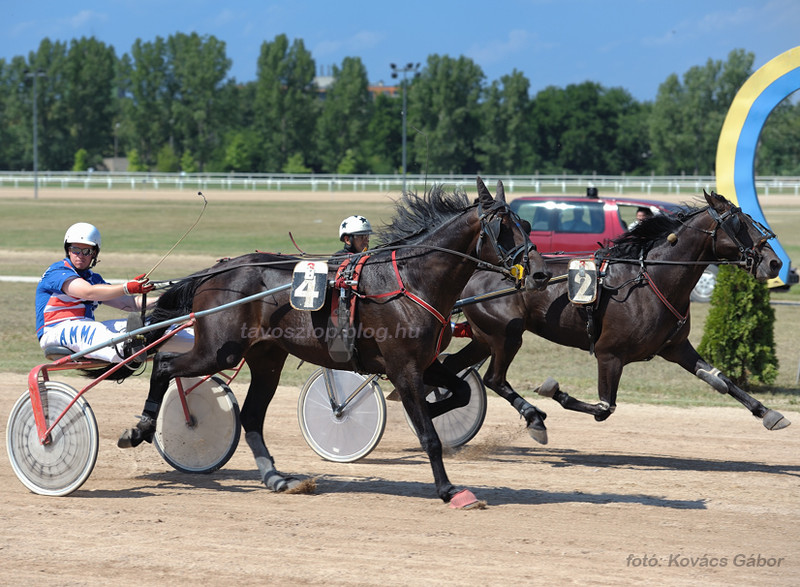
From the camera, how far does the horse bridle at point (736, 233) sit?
22.3ft

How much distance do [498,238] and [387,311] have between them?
806 mm

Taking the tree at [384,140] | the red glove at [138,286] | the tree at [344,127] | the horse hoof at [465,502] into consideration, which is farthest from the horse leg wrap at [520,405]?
the tree at [344,127]

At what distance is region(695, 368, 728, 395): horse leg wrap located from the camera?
23.1ft

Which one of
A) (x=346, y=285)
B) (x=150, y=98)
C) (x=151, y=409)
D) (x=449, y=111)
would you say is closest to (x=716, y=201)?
(x=346, y=285)

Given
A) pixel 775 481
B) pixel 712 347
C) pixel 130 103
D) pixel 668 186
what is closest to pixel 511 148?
pixel 668 186

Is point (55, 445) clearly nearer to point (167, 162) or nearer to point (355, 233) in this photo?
point (355, 233)

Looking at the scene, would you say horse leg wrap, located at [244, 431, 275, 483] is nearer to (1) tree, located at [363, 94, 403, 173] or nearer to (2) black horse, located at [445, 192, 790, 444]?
(2) black horse, located at [445, 192, 790, 444]

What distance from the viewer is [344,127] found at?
208 ft

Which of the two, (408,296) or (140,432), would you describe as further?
(140,432)

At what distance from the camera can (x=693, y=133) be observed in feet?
201

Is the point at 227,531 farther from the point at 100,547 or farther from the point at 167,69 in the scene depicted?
the point at 167,69

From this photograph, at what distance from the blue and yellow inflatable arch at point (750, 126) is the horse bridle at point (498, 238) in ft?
20.3

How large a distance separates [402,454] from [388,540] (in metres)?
2.45

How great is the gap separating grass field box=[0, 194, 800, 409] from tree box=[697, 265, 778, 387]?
0.84 feet
